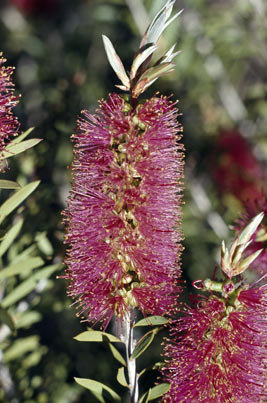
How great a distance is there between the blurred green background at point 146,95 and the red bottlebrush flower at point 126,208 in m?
0.38

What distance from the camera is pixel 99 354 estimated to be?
77.4 inches

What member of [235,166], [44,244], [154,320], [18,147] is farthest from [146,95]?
[154,320]

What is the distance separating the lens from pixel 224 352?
0.94 m

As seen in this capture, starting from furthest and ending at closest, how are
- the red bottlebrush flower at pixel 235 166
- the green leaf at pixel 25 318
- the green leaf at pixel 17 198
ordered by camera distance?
the red bottlebrush flower at pixel 235 166 → the green leaf at pixel 25 318 → the green leaf at pixel 17 198

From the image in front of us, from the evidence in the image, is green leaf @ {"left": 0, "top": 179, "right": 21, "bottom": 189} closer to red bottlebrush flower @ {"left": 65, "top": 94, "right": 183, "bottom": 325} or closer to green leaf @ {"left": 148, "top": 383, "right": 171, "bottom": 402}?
red bottlebrush flower @ {"left": 65, "top": 94, "right": 183, "bottom": 325}

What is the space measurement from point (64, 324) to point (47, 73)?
5.81ft

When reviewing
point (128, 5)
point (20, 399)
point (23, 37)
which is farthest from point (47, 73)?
point (20, 399)

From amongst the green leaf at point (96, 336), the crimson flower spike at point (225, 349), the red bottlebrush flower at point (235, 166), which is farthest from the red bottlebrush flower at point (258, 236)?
the red bottlebrush flower at point (235, 166)

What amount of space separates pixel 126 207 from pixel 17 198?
27cm

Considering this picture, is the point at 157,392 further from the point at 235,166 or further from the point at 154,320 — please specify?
the point at 235,166

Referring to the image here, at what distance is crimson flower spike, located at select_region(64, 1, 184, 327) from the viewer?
37.5 inches

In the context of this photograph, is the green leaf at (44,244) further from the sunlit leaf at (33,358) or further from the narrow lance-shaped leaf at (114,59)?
the narrow lance-shaped leaf at (114,59)

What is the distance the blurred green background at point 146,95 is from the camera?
5.40ft

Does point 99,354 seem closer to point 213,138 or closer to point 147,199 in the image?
point 147,199
